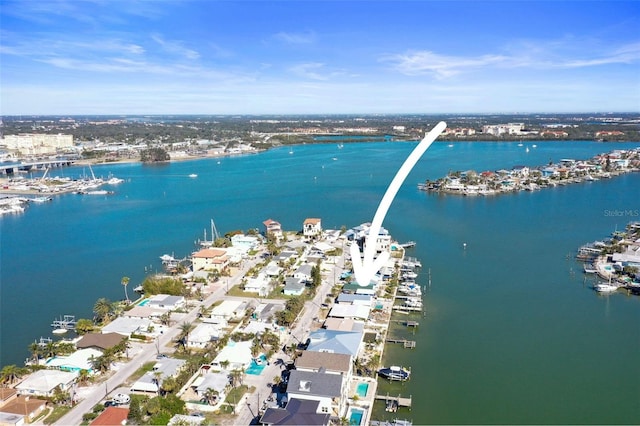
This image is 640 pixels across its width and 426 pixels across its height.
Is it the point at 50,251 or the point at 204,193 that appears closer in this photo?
the point at 50,251

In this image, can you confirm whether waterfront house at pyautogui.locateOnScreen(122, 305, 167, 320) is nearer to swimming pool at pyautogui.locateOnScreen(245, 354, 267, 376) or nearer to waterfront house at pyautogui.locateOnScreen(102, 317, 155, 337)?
waterfront house at pyautogui.locateOnScreen(102, 317, 155, 337)

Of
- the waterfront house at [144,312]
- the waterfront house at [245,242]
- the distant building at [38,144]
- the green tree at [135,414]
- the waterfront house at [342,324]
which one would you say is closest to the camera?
the green tree at [135,414]

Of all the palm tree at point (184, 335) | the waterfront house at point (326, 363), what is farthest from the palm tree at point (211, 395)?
the palm tree at point (184, 335)

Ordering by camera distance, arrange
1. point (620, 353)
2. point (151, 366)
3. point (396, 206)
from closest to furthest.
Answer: point (151, 366), point (620, 353), point (396, 206)

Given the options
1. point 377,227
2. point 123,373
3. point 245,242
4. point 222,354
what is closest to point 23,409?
point 123,373

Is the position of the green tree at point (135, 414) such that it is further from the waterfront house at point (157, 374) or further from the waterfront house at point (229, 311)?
the waterfront house at point (229, 311)

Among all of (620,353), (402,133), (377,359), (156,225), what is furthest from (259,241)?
(402,133)

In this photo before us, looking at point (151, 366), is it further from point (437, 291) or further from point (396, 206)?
point (396, 206)
